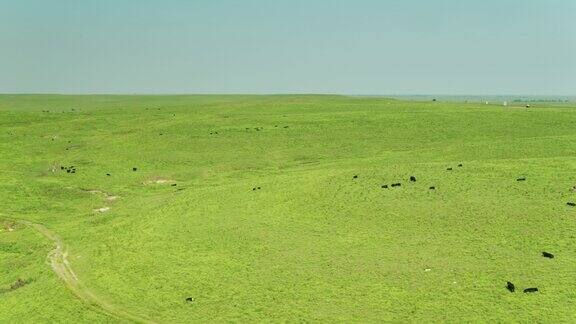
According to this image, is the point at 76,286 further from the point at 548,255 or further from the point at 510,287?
the point at 548,255

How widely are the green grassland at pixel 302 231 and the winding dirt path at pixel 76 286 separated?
0.26 meters

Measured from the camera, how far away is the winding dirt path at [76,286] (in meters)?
25.4

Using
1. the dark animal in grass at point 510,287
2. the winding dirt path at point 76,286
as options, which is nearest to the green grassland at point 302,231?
the winding dirt path at point 76,286

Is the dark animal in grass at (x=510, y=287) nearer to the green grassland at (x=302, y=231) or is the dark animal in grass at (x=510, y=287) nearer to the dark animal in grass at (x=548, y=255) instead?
the green grassland at (x=302, y=231)

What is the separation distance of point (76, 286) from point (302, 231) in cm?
1254

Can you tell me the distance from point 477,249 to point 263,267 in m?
10.6

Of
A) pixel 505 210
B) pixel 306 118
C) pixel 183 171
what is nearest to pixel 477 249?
pixel 505 210

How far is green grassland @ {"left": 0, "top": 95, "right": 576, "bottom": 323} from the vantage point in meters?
25.3

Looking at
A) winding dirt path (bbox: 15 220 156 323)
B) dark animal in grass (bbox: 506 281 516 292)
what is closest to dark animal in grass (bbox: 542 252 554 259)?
dark animal in grass (bbox: 506 281 516 292)

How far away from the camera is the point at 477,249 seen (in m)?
29.3

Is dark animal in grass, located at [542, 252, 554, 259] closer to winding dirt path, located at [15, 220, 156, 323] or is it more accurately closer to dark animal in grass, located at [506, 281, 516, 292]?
dark animal in grass, located at [506, 281, 516, 292]

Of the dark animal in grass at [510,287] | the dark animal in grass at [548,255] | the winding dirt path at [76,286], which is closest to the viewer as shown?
the dark animal in grass at [510,287]

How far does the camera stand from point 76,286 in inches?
1152

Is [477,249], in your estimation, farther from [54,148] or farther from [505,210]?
[54,148]
